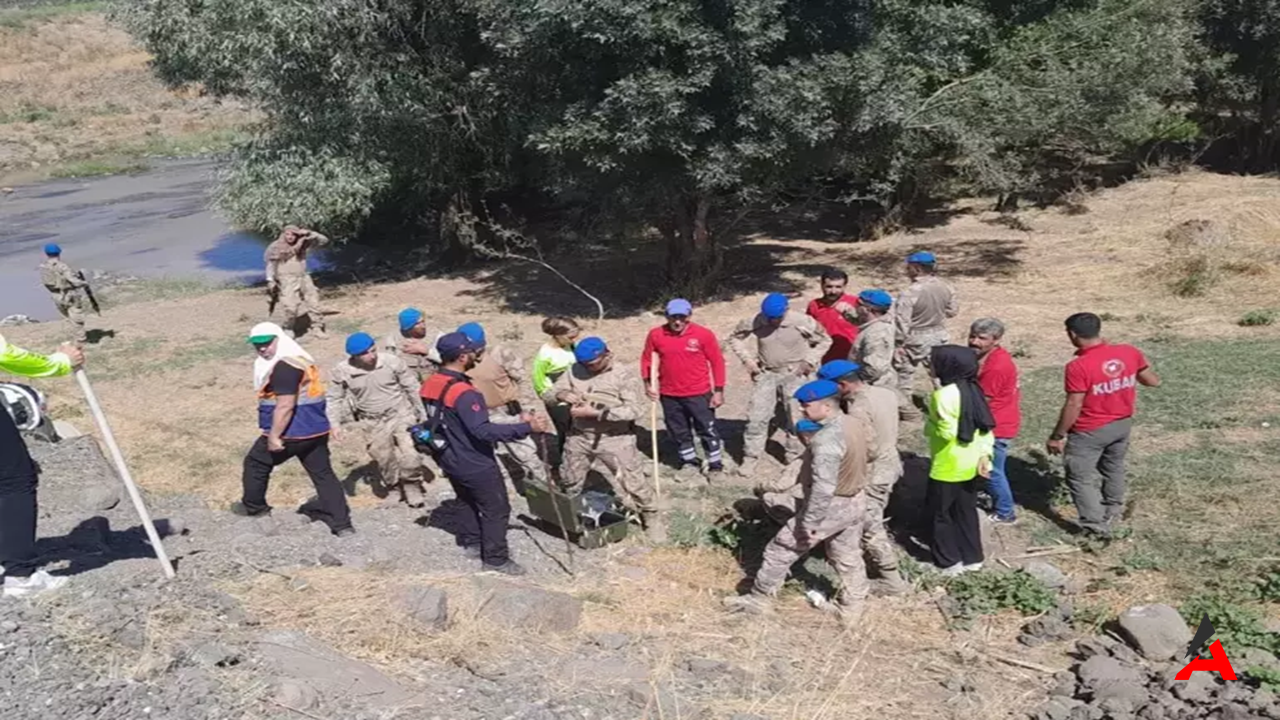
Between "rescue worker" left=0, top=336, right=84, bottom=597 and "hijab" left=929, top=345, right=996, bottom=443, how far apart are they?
507 centimetres

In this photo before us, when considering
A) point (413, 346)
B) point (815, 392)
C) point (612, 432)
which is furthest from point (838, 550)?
point (413, 346)

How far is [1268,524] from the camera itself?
7605 millimetres

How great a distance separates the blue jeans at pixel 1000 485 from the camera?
25.9ft

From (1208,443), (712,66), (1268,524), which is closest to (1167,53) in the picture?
(712,66)

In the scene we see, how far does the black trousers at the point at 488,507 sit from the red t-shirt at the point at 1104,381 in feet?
12.7

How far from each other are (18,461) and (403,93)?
12.1m

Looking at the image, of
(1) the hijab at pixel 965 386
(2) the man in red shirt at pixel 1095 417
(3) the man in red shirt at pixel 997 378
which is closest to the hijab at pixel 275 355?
(1) the hijab at pixel 965 386

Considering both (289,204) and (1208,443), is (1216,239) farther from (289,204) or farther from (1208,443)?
(289,204)

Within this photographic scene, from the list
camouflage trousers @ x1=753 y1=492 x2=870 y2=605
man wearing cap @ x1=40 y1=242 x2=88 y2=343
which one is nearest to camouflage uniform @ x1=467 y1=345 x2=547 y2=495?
camouflage trousers @ x1=753 y1=492 x2=870 y2=605

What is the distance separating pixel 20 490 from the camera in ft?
19.7

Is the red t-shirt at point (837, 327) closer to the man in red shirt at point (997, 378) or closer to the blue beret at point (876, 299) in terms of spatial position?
the blue beret at point (876, 299)

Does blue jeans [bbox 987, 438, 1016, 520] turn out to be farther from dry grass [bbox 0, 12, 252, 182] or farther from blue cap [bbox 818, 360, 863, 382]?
dry grass [bbox 0, 12, 252, 182]

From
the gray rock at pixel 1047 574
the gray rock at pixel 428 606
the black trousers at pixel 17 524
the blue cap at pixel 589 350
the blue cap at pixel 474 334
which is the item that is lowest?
the gray rock at pixel 1047 574

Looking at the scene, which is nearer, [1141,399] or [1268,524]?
[1268,524]
